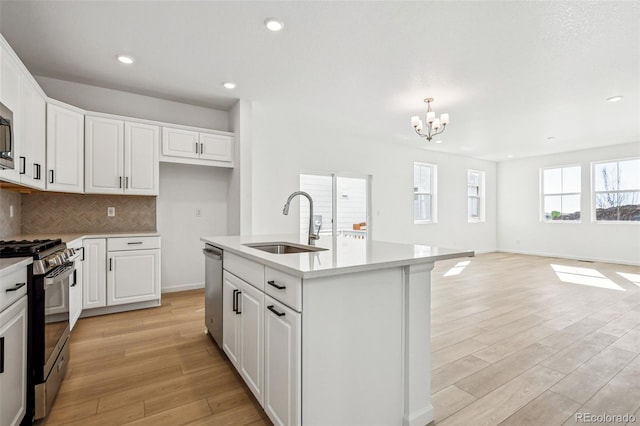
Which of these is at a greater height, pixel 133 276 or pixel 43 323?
pixel 43 323

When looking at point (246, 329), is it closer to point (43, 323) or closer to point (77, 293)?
point (43, 323)

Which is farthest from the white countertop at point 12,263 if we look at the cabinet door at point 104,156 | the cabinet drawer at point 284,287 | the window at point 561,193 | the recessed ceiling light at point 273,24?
the window at point 561,193

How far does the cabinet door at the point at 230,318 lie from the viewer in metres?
2.06

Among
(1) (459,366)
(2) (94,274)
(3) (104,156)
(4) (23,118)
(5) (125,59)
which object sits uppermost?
(5) (125,59)

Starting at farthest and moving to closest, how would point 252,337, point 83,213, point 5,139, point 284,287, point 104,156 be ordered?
point 83,213
point 104,156
point 5,139
point 252,337
point 284,287

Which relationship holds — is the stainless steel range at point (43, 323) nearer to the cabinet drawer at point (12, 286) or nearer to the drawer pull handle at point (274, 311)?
the cabinet drawer at point (12, 286)

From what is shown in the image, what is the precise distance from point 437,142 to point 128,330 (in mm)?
6140

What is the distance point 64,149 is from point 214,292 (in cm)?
227

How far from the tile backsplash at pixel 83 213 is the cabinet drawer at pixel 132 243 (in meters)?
0.55

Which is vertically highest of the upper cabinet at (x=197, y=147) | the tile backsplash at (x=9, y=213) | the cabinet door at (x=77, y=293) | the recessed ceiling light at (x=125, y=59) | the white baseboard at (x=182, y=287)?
the recessed ceiling light at (x=125, y=59)

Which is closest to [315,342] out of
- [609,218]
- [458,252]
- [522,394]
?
[458,252]

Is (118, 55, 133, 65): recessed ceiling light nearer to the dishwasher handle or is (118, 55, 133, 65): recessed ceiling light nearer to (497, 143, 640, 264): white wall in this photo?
the dishwasher handle

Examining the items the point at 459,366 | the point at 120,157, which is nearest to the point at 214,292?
the point at 459,366

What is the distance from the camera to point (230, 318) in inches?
86.7
